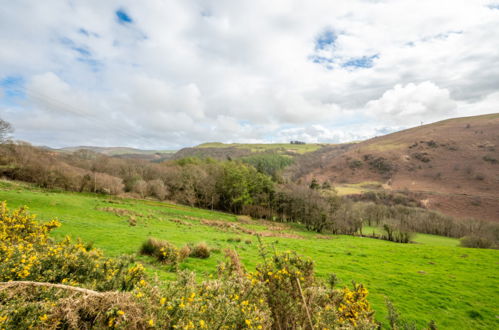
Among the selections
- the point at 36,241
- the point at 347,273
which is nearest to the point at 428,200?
the point at 347,273

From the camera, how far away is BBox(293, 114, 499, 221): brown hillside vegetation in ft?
238

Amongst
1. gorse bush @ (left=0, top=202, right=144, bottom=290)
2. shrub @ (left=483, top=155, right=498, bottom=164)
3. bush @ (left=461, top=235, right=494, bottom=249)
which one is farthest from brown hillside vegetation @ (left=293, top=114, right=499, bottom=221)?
gorse bush @ (left=0, top=202, right=144, bottom=290)

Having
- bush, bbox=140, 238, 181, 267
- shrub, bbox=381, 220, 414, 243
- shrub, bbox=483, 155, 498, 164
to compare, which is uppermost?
shrub, bbox=483, 155, 498, 164

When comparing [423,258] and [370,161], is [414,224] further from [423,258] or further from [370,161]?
[370,161]

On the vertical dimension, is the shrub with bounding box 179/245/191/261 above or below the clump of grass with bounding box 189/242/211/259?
above

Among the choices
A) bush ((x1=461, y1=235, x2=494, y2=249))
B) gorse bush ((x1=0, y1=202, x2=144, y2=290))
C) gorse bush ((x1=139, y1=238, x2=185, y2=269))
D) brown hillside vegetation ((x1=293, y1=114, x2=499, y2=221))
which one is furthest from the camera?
brown hillside vegetation ((x1=293, y1=114, x2=499, y2=221))

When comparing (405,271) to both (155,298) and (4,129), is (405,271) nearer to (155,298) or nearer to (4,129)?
(155,298)

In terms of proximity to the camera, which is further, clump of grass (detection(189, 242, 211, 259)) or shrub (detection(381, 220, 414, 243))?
shrub (detection(381, 220, 414, 243))

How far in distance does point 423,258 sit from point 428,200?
242 ft

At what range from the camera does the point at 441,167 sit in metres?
103

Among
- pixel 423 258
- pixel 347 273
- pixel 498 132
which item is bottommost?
pixel 423 258

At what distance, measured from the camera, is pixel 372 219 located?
54562mm

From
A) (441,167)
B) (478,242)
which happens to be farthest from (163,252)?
(441,167)

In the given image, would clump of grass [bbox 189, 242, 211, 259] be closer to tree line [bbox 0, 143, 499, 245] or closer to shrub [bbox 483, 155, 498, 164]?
tree line [bbox 0, 143, 499, 245]
